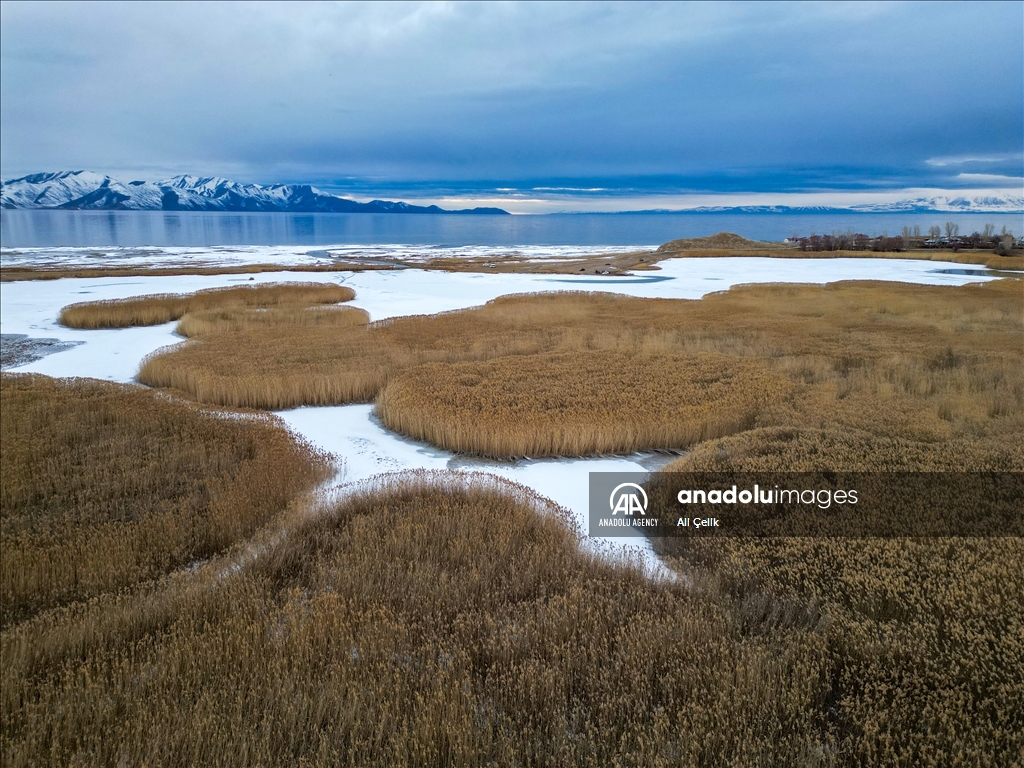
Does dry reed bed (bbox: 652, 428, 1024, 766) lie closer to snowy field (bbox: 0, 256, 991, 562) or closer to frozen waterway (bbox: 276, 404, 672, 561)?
snowy field (bbox: 0, 256, 991, 562)

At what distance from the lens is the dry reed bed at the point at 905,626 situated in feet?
11.2

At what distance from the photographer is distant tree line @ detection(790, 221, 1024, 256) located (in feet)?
143

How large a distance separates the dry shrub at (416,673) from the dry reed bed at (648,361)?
4.53 metres

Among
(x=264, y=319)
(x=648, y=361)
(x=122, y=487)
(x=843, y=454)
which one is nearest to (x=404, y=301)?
(x=264, y=319)

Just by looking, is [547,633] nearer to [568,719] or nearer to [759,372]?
[568,719]

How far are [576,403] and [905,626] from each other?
22.9ft

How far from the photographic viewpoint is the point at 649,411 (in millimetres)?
10328

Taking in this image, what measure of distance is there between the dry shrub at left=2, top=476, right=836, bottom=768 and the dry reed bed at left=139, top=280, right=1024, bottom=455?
4.53 m

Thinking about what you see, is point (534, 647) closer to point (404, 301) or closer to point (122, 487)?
point (122, 487)

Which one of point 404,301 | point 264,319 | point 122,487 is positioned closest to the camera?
point 122,487

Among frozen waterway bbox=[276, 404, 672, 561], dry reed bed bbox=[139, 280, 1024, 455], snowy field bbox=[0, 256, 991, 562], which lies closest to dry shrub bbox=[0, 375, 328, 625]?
frozen waterway bbox=[276, 404, 672, 561]

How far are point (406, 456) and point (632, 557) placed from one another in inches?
186

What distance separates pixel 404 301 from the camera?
98.8 feet

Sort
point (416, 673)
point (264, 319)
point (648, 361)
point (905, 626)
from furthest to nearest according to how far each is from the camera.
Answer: point (264, 319) < point (648, 361) < point (905, 626) < point (416, 673)
